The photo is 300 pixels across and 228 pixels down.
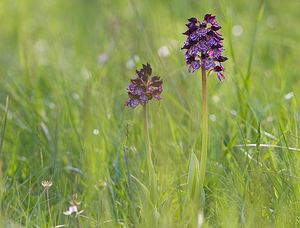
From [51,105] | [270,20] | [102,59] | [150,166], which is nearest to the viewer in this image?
[150,166]

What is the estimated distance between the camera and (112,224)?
1831 millimetres

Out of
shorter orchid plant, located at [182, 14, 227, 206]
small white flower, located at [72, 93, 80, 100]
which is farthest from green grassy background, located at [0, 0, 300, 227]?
shorter orchid plant, located at [182, 14, 227, 206]

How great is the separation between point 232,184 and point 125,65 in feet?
8.41

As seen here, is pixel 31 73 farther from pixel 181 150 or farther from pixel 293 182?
pixel 293 182

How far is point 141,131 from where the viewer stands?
2.86m

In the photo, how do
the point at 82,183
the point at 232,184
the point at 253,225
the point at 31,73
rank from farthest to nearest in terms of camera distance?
the point at 31,73 < the point at 82,183 < the point at 232,184 < the point at 253,225

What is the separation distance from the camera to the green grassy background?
79.7 inches

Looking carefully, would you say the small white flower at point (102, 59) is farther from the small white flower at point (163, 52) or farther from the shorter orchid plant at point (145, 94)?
the shorter orchid plant at point (145, 94)

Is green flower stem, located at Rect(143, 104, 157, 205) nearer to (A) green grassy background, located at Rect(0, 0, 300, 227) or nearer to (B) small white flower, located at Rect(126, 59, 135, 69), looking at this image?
(A) green grassy background, located at Rect(0, 0, 300, 227)

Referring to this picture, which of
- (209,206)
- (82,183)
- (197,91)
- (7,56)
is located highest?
(7,56)

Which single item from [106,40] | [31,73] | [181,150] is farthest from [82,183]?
[106,40]

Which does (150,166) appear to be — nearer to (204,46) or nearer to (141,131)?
(204,46)

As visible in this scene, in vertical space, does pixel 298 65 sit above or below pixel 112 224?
above

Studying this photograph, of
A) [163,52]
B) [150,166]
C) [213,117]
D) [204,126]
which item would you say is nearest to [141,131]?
[213,117]
